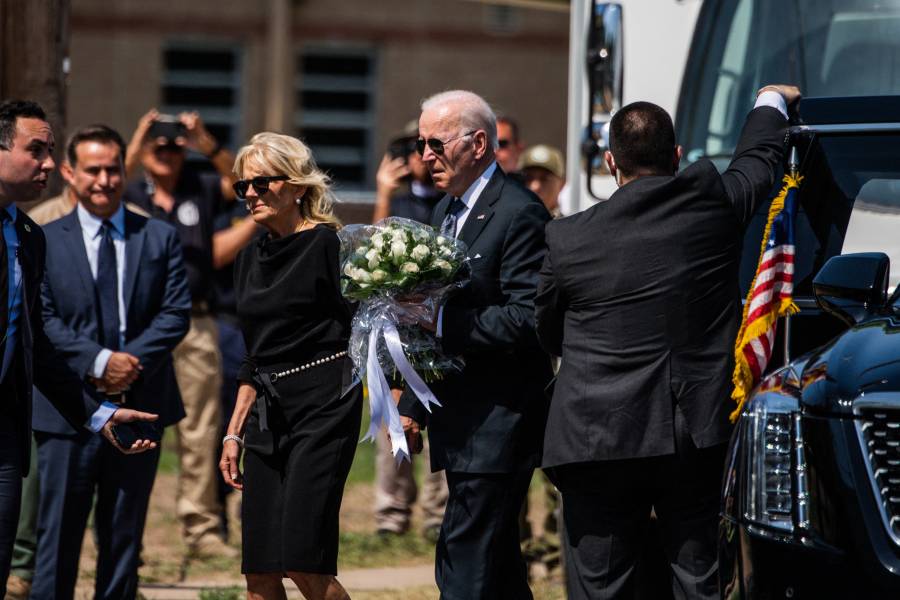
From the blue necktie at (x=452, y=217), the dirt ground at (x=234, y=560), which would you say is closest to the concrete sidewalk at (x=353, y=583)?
the dirt ground at (x=234, y=560)

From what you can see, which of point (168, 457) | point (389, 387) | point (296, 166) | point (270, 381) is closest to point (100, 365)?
point (270, 381)

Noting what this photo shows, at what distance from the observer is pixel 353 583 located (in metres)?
7.97

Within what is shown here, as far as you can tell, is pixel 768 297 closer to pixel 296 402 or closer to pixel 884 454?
pixel 884 454

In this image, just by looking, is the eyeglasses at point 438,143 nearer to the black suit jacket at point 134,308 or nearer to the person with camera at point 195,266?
the black suit jacket at point 134,308

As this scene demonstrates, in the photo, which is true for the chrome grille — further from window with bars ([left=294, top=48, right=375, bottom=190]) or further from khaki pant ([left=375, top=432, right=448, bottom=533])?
window with bars ([left=294, top=48, right=375, bottom=190])

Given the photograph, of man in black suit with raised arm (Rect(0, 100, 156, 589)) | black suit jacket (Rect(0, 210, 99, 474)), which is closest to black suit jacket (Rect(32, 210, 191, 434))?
black suit jacket (Rect(0, 210, 99, 474))

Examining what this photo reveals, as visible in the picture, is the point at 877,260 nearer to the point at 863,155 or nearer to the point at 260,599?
the point at 863,155

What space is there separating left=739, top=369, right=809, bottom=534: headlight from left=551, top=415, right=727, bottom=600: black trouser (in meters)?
0.32

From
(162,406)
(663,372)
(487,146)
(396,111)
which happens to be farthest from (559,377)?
(396,111)

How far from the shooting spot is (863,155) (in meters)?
5.57

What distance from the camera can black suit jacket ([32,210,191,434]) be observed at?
6.56 metres

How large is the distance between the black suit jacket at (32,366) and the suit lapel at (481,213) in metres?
1.64

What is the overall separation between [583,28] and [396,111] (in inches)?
539

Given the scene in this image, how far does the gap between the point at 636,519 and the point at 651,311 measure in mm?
713
